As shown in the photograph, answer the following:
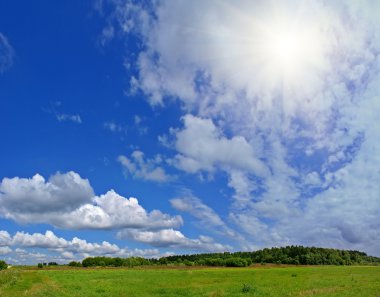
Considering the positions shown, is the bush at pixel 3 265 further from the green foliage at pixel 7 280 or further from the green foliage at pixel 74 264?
the green foliage at pixel 7 280

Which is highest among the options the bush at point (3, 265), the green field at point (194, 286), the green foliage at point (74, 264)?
the green foliage at point (74, 264)

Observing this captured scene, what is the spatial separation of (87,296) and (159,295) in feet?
21.6

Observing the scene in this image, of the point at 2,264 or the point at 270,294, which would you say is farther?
the point at 2,264

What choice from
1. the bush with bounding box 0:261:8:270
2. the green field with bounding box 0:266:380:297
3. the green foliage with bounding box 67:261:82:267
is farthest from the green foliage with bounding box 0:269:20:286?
the green foliage with bounding box 67:261:82:267

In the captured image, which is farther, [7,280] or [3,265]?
[3,265]

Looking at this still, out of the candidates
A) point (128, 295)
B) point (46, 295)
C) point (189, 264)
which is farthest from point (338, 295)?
point (189, 264)

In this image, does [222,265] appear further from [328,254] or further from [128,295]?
[128,295]

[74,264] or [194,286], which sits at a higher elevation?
[74,264]

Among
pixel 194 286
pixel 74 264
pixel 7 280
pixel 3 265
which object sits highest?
pixel 74 264

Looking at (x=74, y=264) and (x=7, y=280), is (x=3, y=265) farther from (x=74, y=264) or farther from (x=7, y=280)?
(x=7, y=280)

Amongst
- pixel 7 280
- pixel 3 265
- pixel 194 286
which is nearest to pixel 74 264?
pixel 3 265

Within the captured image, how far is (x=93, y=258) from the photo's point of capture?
16112 cm

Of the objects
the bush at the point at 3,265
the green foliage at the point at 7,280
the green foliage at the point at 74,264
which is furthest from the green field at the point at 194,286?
the green foliage at the point at 74,264

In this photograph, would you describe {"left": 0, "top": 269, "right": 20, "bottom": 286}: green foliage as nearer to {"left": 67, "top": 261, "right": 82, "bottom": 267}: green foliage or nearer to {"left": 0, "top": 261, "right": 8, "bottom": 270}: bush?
{"left": 0, "top": 261, "right": 8, "bottom": 270}: bush
